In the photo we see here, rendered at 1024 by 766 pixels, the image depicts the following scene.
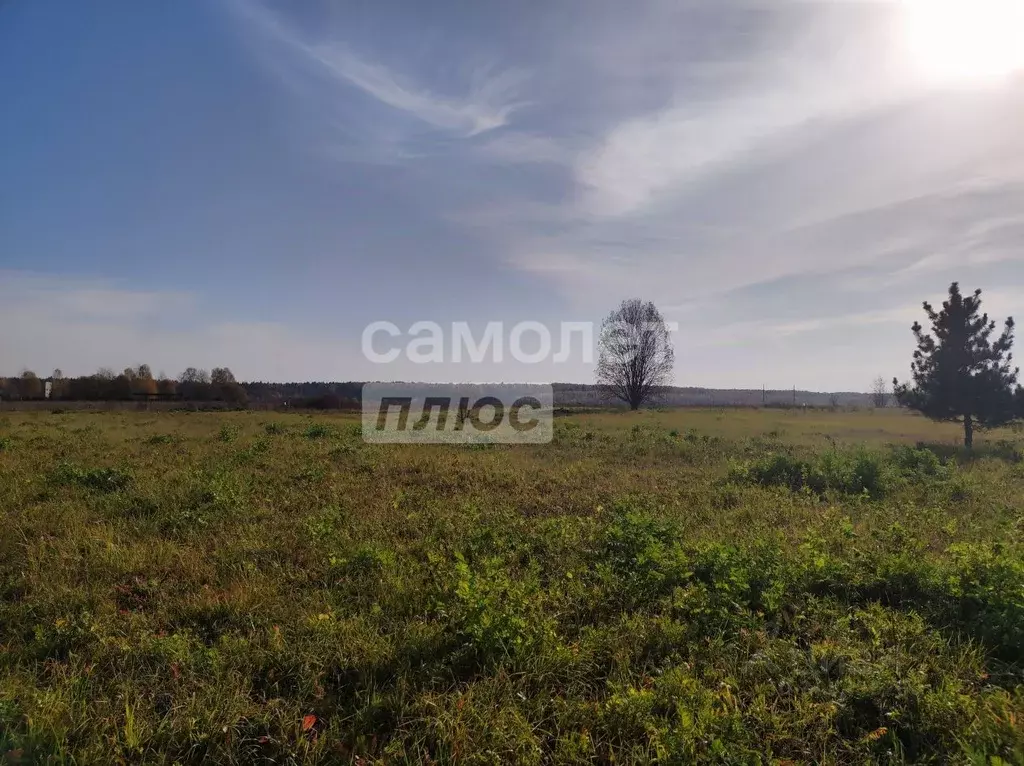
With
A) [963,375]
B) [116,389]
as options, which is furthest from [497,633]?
[116,389]

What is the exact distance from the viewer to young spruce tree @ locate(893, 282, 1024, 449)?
19531 mm

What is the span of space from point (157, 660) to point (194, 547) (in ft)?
9.19

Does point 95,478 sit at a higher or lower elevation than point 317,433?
lower

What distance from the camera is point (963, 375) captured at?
20.2 m

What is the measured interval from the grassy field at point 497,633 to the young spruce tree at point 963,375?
49.4 feet

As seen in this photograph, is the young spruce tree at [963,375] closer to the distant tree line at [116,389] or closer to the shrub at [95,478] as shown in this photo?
the shrub at [95,478]

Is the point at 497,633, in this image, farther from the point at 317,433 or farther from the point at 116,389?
the point at 116,389

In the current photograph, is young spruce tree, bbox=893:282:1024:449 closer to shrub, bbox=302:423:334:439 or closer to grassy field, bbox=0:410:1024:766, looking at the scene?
grassy field, bbox=0:410:1024:766

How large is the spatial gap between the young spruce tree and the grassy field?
49.4ft

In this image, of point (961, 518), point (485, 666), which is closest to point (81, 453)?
point (485, 666)

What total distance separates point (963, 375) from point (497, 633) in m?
24.1

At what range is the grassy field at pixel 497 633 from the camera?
3.02m

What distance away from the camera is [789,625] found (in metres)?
4.23

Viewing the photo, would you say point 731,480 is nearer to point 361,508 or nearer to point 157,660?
point 361,508
